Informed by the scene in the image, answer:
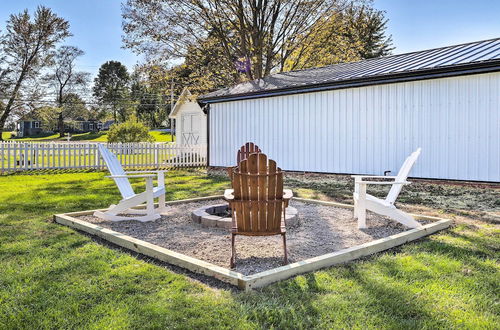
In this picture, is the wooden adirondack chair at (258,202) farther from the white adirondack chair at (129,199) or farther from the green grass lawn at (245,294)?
the white adirondack chair at (129,199)

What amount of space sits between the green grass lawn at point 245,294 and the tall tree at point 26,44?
30110mm

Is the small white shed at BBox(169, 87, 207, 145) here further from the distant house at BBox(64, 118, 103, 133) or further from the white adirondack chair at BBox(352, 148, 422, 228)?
the distant house at BBox(64, 118, 103, 133)

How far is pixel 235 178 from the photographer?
12.5ft

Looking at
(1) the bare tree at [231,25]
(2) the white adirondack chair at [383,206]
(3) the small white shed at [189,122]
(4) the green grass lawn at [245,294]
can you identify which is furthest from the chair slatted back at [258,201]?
(3) the small white shed at [189,122]

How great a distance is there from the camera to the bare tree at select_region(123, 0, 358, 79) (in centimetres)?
1941

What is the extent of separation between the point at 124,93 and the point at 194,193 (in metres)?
59.1

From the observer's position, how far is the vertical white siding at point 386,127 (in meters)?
8.81

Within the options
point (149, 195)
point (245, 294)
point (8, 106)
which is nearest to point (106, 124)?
point (8, 106)

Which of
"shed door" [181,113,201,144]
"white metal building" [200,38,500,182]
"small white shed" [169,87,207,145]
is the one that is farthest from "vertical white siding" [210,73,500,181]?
"shed door" [181,113,201,144]

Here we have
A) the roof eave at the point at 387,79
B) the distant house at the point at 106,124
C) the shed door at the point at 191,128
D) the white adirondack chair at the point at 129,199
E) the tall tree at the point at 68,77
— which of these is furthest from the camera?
the distant house at the point at 106,124

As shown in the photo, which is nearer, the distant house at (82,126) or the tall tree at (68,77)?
the tall tree at (68,77)

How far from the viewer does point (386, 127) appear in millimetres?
10312

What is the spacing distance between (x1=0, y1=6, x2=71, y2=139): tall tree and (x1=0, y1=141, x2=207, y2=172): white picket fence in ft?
54.0

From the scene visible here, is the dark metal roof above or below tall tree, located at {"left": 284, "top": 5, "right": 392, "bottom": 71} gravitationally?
below
